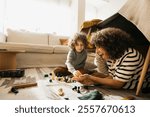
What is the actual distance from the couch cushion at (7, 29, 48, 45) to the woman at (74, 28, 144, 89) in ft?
6.10

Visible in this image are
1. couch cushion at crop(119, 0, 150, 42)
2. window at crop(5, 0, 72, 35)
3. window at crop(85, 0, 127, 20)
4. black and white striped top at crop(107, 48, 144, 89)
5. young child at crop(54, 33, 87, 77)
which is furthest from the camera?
window at crop(85, 0, 127, 20)

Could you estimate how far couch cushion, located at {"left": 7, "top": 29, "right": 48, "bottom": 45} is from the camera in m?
2.61

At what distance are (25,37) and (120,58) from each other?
206cm

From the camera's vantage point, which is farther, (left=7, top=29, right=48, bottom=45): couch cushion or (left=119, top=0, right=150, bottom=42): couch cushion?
(left=7, top=29, right=48, bottom=45): couch cushion

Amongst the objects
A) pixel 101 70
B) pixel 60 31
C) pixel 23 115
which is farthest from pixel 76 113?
pixel 60 31

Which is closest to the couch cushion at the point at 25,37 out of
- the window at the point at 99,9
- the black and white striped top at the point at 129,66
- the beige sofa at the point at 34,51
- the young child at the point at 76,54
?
the beige sofa at the point at 34,51

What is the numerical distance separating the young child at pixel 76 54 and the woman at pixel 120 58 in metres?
0.43

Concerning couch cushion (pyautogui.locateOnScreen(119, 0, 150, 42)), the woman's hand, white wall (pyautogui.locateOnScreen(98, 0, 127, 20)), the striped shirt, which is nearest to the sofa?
the striped shirt

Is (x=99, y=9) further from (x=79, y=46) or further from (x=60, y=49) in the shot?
(x=79, y=46)

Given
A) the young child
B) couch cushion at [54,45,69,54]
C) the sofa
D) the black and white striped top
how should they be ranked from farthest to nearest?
couch cushion at [54,45,69,54], the sofa, the young child, the black and white striped top

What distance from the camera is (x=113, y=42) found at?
41.5 inches

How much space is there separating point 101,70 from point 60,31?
2.29 metres

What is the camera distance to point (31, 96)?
923 mm

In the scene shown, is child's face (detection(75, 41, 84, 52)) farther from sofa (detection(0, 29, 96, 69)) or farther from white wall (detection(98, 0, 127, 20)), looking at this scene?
white wall (detection(98, 0, 127, 20))
